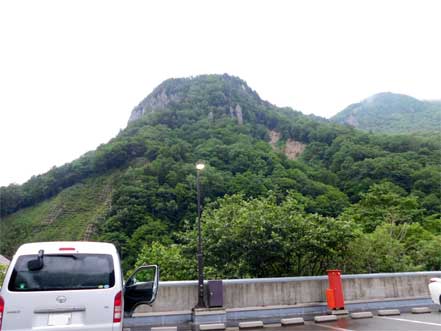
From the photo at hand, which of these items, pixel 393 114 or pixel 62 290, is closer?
pixel 62 290

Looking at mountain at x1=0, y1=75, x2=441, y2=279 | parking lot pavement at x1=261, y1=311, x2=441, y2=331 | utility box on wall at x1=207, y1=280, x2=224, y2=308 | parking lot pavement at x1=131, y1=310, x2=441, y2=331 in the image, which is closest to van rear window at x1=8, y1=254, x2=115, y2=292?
parking lot pavement at x1=131, y1=310, x2=441, y2=331

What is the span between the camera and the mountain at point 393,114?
132875mm

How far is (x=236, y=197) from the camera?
775 inches

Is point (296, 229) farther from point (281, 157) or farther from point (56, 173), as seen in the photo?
point (56, 173)

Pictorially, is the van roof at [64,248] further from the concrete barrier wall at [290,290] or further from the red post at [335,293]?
the red post at [335,293]

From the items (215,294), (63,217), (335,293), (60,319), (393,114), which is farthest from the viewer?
(393,114)

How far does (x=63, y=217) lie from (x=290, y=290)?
232ft

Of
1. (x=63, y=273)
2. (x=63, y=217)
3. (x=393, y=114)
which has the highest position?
(x=393, y=114)

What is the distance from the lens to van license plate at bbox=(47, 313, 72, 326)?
463cm

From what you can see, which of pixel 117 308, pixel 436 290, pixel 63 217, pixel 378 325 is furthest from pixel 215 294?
pixel 63 217

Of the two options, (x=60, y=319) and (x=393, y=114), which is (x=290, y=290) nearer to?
(x=60, y=319)

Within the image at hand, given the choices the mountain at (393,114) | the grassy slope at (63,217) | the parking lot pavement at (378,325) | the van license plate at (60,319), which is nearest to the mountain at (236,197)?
the grassy slope at (63,217)

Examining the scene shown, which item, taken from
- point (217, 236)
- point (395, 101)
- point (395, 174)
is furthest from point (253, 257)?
point (395, 101)

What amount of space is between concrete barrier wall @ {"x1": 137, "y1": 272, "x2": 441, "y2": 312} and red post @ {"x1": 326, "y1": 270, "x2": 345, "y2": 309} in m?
0.80
